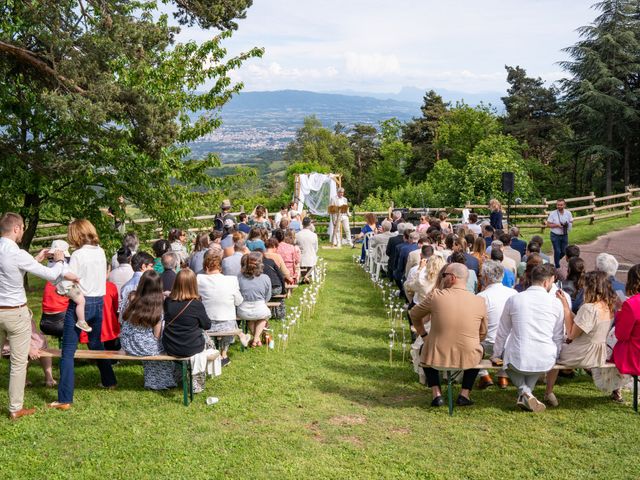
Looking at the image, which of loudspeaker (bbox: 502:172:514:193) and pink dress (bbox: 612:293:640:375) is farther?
loudspeaker (bbox: 502:172:514:193)

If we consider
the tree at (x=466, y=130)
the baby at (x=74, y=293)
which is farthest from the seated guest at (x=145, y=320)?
the tree at (x=466, y=130)

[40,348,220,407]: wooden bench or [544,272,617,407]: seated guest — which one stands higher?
[544,272,617,407]: seated guest

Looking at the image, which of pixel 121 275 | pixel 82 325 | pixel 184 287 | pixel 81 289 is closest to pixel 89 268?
pixel 81 289

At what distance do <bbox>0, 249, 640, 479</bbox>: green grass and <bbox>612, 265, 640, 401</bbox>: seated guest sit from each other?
483 millimetres

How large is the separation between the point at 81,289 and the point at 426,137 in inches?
2173

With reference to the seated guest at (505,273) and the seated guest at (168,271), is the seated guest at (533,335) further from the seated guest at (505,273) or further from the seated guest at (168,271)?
the seated guest at (168,271)

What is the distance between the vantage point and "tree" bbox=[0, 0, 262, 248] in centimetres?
908

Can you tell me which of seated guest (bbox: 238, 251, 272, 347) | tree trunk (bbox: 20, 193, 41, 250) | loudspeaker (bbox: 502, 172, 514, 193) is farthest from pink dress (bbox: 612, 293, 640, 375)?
loudspeaker (bbox: 502, 172, 514, 193)

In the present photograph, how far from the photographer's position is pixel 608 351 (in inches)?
250

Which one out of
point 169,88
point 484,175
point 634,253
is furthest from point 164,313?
point 484,175

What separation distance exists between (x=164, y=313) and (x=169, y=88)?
5221mm

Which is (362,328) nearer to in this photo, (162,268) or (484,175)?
(162,268)

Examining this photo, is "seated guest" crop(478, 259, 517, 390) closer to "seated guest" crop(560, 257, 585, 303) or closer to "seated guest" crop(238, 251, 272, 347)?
"seated guest" crop(560, 257, 585, 303)

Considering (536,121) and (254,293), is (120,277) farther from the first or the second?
(536,121)
